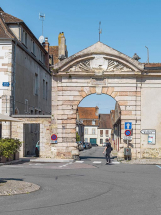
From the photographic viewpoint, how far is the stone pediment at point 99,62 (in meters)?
24.0

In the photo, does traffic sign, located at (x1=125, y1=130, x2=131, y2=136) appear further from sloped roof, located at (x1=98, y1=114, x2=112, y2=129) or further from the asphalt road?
sloped roof, located at (x1=98, y1=114, x2=112, y2=129)

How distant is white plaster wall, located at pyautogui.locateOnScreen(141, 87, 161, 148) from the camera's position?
2441cm

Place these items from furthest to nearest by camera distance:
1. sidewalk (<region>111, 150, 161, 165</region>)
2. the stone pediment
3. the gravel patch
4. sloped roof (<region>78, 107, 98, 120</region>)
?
sloped roof (<region>78, 107, 98, 120</region>) → the stone pediment → sidewalk (<region>111, 150, 161, 165</region>) → the gravel patch

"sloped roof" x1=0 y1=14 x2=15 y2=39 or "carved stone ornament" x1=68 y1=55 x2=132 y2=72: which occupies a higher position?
"sloped roof" x1=0 y1=14 x2=15 y2=39

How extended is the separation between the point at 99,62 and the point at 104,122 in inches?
3382

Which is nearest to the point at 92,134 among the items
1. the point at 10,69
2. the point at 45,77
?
the point at 45,77

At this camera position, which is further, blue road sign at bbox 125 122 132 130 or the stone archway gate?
the stone archway gate

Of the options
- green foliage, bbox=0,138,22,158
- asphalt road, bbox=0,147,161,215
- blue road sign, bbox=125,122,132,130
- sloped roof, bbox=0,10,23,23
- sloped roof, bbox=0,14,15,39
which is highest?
sloped roof, bbox=0,10,23,23

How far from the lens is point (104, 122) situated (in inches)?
4323

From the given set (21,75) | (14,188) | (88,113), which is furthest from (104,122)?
(14,188)

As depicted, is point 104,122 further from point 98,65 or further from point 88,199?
point 88,199

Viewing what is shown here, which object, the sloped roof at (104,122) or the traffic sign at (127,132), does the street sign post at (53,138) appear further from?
the sloped roof at (104,122)

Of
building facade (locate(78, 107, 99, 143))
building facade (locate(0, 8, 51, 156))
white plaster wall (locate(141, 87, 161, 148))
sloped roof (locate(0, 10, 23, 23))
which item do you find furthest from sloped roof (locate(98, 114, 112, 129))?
white plaster wall (locate(141, 87, 161, 148))

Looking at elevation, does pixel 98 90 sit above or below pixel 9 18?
below
